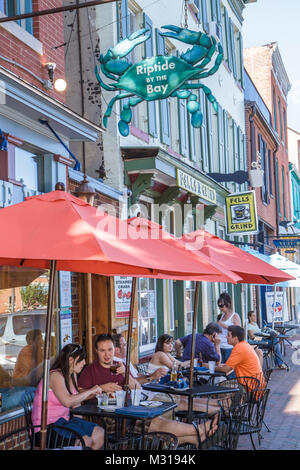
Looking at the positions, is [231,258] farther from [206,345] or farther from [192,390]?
[206,345]

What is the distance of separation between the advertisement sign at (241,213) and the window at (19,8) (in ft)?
32.7

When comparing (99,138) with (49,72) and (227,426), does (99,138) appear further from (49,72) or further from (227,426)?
(227,426)

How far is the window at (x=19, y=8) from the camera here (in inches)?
Answer: 293

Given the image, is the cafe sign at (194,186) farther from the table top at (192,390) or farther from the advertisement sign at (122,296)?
the table top at (192,390)

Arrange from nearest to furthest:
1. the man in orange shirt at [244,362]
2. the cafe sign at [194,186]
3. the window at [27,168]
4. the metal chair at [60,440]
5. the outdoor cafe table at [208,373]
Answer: the metal chair at [60,440]
the window at [27,168]
the man in orange shirt at [244,362]
the outdoor cafe table at [208,373]
the cafe sign at [194,186]

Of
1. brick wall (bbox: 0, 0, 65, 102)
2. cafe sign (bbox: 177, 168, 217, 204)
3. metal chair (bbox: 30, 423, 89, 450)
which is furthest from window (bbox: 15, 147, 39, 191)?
cafe sign (bbox: 177, 168, 217, 204)

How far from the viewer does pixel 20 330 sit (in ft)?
23.5

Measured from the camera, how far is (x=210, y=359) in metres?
9.47

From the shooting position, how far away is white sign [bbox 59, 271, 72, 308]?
25.8 ft

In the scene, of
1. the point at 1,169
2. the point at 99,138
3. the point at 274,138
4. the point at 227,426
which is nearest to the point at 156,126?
the point at 99,138

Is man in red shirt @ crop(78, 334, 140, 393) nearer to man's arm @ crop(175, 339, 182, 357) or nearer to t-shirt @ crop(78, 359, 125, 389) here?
t-shirt @ crop(78, 359, 125, 389)

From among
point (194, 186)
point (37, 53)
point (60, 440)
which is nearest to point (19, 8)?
point (37, 53)

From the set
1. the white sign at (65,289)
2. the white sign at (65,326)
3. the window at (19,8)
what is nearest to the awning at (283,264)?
the white sign at (65,289)
